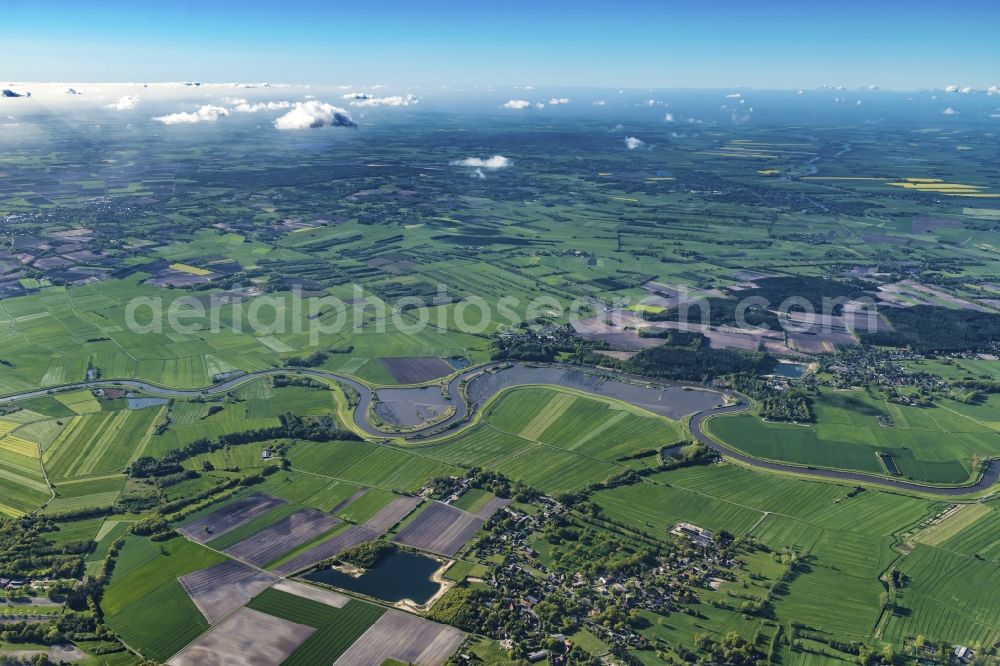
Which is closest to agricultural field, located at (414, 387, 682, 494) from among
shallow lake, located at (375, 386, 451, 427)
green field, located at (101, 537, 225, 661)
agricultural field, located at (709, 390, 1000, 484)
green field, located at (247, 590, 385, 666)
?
shallow lake, located at (375, 386, 451, 427)

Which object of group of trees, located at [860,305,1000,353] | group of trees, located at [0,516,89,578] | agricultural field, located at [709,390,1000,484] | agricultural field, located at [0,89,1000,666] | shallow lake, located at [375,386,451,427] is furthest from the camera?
group of trees, located at [860,305,1000,353]

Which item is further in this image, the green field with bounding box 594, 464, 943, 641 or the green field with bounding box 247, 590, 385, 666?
the green field with bounding box 594, 464, 943, 641

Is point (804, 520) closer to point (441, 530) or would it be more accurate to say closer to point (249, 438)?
point (441, 530)

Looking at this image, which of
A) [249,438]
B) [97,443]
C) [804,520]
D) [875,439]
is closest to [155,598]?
[249,438]

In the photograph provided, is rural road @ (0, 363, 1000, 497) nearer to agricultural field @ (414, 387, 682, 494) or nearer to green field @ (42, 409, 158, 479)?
agricultural field @ (414, 387, 682, 494)

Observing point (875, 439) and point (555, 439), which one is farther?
point (875, 439)

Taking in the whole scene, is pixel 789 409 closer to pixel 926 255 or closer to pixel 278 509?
pixel 278 509
